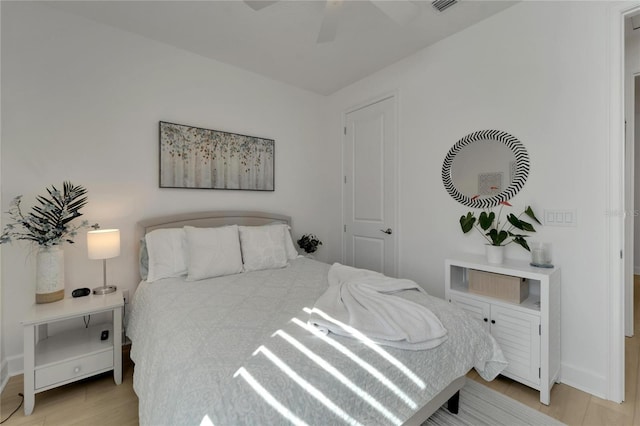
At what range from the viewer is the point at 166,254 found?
90.5 inches

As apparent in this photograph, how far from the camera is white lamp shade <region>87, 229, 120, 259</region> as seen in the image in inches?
80.8

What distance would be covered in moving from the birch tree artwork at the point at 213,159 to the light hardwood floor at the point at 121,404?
163 cm

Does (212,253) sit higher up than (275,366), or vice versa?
(212,253)

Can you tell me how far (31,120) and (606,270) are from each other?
412 cm

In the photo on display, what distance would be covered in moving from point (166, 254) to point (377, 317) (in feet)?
5.87

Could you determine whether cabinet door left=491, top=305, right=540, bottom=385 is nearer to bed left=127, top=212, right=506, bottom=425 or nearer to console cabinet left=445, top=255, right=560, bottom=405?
console cabinet left=445, top=255, right=560, bottom=405

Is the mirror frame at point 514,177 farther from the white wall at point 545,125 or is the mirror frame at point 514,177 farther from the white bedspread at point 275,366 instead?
the white bedspread at point 275,366

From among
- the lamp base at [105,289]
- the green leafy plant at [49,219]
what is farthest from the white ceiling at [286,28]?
the lamp base at [105,289]

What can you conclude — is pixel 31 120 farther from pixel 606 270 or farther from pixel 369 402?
pixel 606 270

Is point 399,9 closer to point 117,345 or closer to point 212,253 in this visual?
point 212,253

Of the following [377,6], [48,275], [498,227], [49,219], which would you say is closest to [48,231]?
[49,219]

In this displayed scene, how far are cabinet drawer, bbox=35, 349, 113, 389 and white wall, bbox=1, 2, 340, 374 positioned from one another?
1.85ft

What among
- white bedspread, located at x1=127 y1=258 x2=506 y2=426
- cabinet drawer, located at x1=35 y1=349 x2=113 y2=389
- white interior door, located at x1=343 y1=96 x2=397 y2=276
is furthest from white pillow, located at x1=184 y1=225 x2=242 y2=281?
white interior door, located at x1=343 y1=96 x2=397 y2=276

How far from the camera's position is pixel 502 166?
228 centimetres
